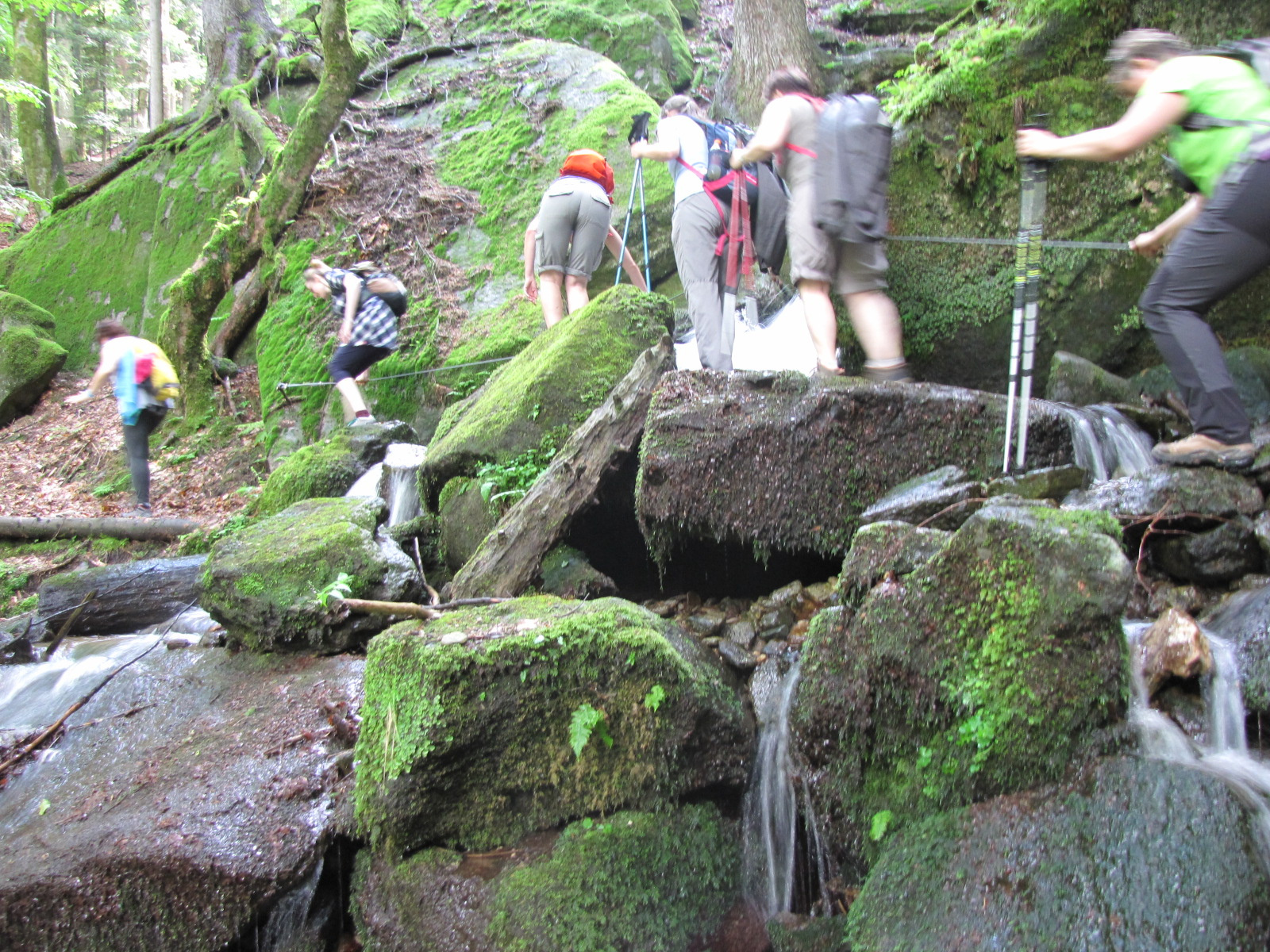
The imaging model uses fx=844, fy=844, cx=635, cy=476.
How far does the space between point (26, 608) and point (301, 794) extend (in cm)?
560

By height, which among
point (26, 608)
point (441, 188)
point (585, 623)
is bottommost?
point (26, 608)

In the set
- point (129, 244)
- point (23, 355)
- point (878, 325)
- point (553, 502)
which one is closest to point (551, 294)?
point (553, 502)

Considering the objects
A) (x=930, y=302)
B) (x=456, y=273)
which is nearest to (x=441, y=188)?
(x=456, y=273)

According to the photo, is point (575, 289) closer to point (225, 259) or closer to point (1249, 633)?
point (1249, 633)

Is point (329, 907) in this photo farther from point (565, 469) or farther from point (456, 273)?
point (456, 273)

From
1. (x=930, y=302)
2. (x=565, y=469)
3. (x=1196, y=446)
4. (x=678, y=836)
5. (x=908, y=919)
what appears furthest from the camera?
(x=930, y=302)

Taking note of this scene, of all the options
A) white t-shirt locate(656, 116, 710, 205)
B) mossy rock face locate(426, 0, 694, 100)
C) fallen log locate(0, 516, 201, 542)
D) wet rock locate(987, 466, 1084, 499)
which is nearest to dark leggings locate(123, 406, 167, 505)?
fallen log locate(0, 516, 201, 542)

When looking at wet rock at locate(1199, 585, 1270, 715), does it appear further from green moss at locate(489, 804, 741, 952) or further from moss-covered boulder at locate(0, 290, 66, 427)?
moss-covered boulder at locate(0, 290, 66, 427)

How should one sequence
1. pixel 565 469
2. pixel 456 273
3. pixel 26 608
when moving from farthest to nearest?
pixel 456 273, pixel 26 608, pixel 565 469

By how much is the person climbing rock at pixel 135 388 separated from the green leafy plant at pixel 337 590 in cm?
549

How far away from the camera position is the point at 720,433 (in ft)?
15.0

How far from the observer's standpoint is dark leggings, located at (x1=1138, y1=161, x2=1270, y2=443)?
3.58 m

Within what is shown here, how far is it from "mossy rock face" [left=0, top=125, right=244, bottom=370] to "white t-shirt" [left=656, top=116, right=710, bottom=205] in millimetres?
13078

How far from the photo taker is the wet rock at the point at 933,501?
3.92 metres
